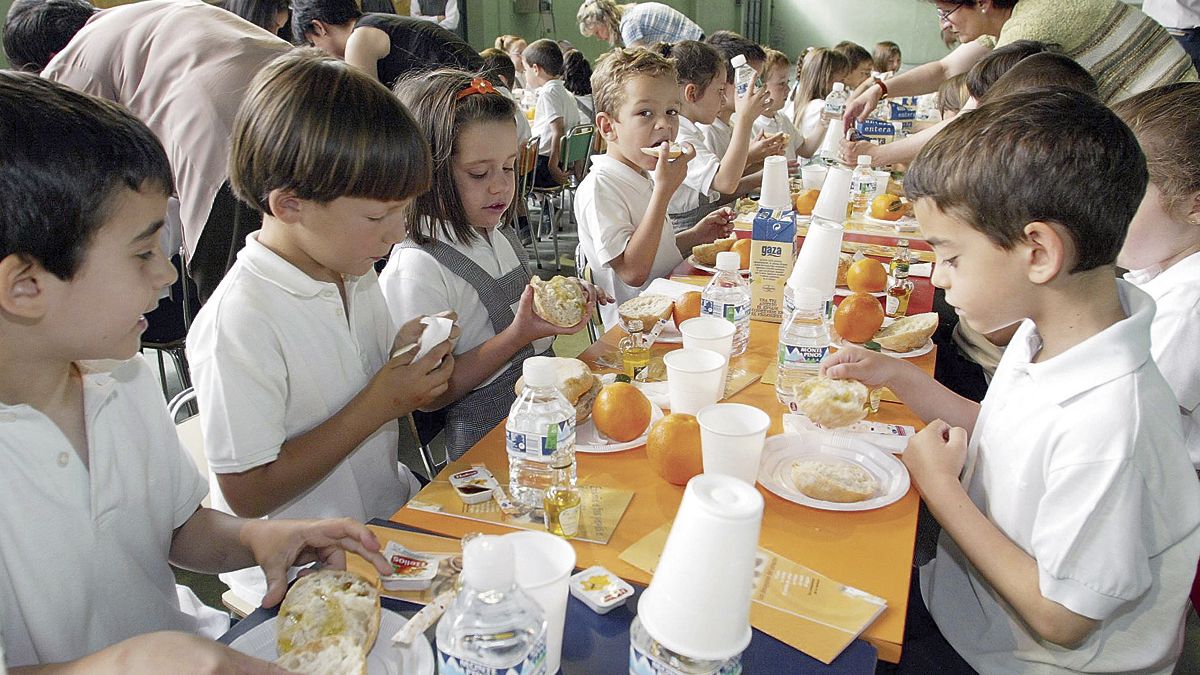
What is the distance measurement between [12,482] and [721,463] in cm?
97

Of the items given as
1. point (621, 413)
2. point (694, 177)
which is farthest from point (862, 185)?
point (621, 413)

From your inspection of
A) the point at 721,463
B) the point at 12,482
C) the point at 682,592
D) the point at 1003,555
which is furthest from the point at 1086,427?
the point at 12,482

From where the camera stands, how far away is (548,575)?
0.84 meters

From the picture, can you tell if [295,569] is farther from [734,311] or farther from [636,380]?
[734,311]

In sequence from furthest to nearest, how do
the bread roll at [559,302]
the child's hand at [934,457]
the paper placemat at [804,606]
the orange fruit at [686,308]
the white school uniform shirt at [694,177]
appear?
the white school uniform shirt at [694,177]
the orange fruit at [686,308]
the bread roll at [559,302]
the child's hand at [934,457]
the paper placemat at [804,606]

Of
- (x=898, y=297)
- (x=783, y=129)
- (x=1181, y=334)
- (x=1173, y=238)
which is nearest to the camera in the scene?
(x=1181, y=334)

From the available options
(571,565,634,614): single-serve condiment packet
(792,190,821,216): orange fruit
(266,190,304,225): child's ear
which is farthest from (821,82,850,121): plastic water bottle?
(571,565,634,614): single-serve condiment packet

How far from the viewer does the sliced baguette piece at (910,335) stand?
1836mm

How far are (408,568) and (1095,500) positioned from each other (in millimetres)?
938

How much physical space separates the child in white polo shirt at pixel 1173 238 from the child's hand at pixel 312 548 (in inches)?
60.3

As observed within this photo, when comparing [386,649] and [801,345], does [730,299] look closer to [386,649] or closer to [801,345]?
[801,345]

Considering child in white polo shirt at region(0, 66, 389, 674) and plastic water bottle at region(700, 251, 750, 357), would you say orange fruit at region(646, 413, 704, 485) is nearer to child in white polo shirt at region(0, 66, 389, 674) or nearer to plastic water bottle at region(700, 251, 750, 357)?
child in white polo shirt at region(0, 66, 389, 674)

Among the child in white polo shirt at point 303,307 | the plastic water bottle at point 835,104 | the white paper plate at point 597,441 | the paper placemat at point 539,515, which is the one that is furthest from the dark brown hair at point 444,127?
the plastic water bottle at point 835,104

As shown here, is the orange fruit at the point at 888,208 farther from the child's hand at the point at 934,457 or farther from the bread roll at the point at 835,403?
the child's hand at the point at 934,457
